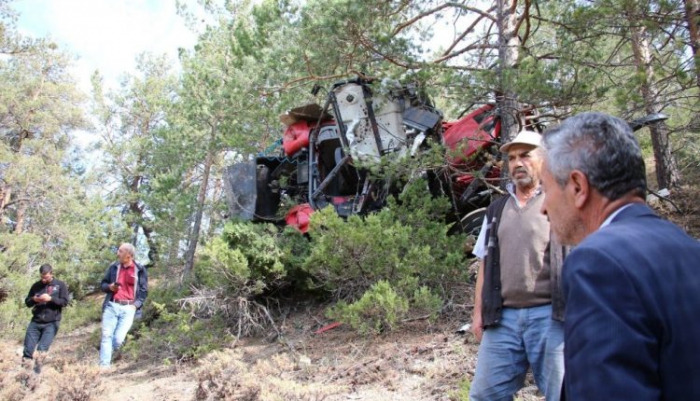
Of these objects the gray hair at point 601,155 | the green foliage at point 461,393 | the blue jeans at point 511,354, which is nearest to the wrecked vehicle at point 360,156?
the green foliage at point 461,393

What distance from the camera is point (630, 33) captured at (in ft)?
21.0

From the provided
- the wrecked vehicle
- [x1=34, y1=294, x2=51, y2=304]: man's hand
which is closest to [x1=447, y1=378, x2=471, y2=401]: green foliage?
the wrecked vehicle

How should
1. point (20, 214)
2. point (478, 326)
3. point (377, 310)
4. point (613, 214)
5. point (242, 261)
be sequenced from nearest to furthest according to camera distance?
point (613, 214)
point (478, 326)
point (377, 310)
point (242, 261)
point (20, 214)

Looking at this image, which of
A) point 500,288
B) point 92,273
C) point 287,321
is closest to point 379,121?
point 287,321

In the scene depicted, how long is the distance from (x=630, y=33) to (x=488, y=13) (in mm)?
2113

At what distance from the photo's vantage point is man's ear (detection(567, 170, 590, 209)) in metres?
1.40

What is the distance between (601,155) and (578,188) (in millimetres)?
99

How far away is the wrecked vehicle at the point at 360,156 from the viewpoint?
7.70 metres

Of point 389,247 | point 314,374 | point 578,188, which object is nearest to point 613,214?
point 578,188

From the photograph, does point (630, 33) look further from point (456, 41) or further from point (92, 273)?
point (92, 273)

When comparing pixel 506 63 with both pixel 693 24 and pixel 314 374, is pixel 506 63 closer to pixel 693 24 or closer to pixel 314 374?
pixel 693 24

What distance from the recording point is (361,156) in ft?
24.3

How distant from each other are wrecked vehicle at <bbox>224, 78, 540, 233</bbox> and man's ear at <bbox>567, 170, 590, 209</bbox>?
5.38m

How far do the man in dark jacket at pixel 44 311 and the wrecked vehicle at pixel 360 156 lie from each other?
11.1 feet
